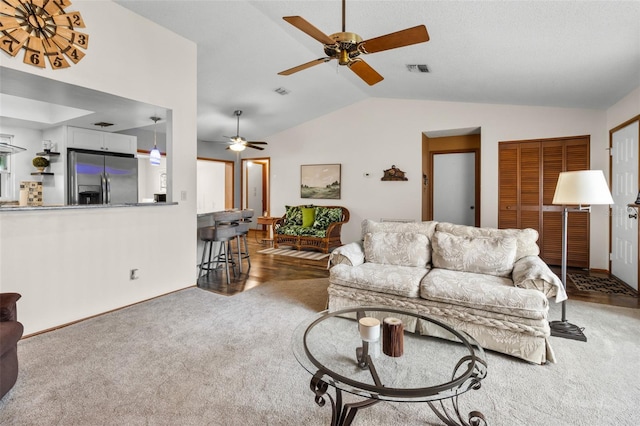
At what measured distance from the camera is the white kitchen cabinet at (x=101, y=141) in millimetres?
5181

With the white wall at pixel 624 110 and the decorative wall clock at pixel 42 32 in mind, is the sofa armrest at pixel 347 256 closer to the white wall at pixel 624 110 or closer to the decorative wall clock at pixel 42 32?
the decorative wall clock at pixel 42 32

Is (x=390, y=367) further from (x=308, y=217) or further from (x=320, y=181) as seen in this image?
(x=320, y=181)

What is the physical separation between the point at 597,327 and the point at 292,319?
2724 millimetres

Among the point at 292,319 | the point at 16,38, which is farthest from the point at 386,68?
the point at 16,38

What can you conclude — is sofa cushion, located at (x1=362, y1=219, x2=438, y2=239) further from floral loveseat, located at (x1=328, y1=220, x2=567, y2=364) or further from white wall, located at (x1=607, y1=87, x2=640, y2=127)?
white wall, located at (x1=607, y1=87, x2=640, y2=127)

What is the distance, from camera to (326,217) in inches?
275

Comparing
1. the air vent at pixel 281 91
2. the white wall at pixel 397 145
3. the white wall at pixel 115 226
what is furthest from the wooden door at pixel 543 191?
the white wall at pixel 115 226

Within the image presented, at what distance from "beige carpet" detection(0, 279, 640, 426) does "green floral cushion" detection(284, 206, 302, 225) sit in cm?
429

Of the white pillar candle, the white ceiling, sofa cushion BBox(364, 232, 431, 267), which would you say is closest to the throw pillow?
the white ceiling

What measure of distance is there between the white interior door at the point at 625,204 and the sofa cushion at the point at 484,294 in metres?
2.57

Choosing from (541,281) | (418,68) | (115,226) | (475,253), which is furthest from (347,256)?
(418,68)

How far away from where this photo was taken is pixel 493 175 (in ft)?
18.3

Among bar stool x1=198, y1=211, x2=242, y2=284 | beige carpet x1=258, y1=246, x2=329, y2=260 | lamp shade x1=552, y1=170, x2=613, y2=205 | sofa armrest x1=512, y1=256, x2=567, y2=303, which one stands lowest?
beige carpet x1=258, y1=246, x2=329, y2=260

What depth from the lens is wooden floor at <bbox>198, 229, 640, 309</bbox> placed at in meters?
3.63
